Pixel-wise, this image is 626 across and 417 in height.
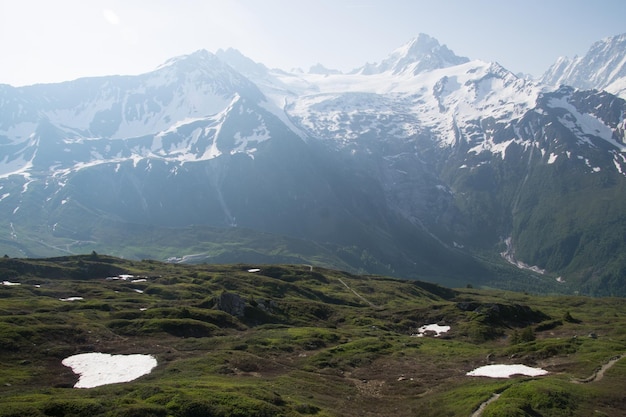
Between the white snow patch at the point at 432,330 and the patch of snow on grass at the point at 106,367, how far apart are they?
7962cm

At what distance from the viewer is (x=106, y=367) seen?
73.1 metres

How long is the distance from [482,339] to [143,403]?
93.8 m

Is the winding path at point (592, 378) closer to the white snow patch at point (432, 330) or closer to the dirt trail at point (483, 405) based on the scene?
the dirt trail at point (483, 405)

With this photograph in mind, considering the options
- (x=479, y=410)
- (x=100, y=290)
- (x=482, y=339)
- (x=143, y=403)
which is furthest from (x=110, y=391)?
(x=100, y=290)

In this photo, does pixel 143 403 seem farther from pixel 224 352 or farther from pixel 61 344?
pixel 61 344

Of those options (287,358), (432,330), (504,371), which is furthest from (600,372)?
(432,330)

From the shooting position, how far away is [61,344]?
83.5 meters

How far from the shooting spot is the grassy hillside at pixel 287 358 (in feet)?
179

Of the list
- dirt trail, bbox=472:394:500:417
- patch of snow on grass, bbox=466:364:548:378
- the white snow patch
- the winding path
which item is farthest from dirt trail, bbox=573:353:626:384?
the white snow patch

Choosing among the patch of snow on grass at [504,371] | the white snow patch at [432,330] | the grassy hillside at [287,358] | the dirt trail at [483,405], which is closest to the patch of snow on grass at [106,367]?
the grassy hillside at [287,358]

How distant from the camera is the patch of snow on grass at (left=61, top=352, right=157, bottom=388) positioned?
67688 mm

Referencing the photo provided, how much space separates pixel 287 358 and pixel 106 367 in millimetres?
31231

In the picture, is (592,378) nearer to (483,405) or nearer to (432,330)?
(483,405)

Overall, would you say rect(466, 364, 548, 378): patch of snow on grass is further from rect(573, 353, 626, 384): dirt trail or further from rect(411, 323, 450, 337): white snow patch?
rect(411, 323, 450, 337): white snow patch
